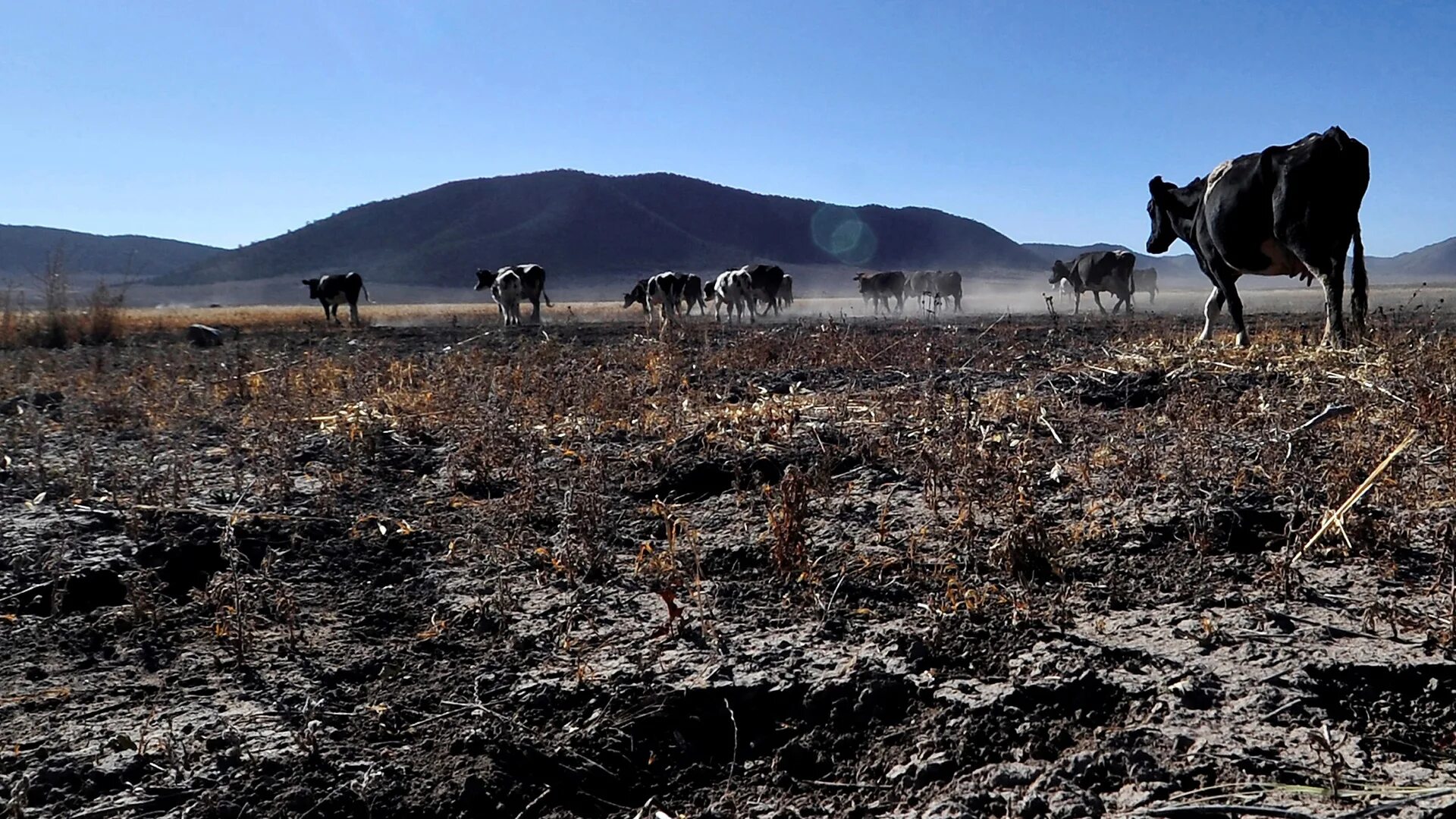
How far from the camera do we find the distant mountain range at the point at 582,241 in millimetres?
107750

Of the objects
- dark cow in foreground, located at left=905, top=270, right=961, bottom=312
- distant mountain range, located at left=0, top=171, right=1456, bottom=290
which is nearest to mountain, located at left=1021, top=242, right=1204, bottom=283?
distant mountain range, located at left=0, top=171, right=1456, bottom=290

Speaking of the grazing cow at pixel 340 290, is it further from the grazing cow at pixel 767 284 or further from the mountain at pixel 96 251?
the mountain at pixel 96 251

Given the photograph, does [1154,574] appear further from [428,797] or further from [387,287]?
[387,287]

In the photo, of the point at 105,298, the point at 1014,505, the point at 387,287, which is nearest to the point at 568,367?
the point at 1014,505

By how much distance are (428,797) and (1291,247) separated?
8187 mm

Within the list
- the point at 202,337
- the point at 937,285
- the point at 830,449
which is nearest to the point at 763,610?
the point at 830,449

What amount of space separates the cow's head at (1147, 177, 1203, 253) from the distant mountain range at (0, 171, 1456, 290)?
294 feet

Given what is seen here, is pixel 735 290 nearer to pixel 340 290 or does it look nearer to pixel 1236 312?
pixel 340 290

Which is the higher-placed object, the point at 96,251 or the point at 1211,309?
the point at 96,251

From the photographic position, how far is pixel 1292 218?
7.77 meters

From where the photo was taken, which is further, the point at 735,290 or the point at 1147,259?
the point at 1147,259

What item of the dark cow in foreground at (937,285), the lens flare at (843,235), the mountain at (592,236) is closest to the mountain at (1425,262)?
the mountain at (592,236)

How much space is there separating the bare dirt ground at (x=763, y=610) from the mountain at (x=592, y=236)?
95982 millimetres

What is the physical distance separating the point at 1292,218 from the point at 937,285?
3482 centimetres
